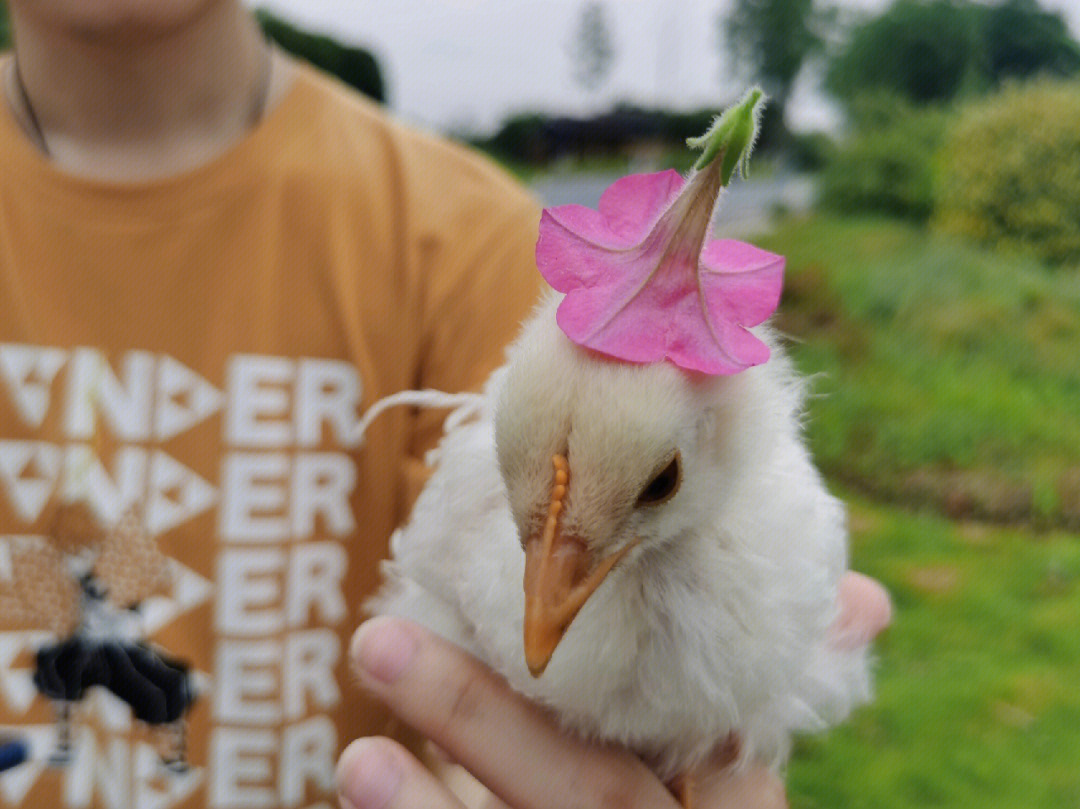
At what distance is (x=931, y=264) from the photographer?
11.6 feet

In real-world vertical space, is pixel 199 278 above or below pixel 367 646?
above

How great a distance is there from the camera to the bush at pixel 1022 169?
2850 mm

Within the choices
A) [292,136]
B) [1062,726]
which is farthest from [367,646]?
[1062,726]

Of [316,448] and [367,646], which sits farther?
[316,448]

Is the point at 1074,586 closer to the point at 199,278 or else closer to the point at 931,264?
the point at 931,264

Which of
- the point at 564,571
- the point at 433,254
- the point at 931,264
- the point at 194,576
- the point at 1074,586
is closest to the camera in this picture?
the point at 564,571

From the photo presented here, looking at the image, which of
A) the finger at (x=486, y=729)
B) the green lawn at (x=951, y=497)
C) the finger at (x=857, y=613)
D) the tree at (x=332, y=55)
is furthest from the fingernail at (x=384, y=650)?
the tree at (x=332, y=55)

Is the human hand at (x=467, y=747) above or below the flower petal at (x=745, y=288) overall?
below

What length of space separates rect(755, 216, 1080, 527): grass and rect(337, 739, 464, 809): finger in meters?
2.25

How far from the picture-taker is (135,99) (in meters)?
1.44

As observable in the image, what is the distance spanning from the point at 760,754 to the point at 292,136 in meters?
1.12

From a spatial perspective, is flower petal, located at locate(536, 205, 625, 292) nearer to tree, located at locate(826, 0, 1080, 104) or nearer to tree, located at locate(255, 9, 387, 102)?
tree, located at locate(826, 0, 1080, 104)

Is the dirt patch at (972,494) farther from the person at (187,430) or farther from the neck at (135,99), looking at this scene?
the neck at (135,99)

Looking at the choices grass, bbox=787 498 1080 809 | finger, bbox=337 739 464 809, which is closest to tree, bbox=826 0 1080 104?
grass, bbox=787 498 1080 809
